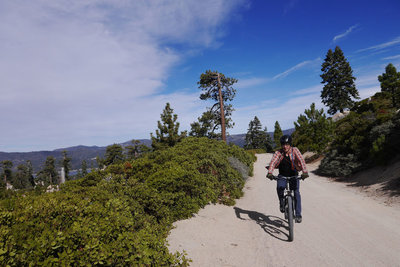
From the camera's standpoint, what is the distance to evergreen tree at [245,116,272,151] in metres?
70.9

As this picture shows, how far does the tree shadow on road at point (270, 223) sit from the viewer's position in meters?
5.01

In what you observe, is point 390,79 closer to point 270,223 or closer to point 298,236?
point 270,223

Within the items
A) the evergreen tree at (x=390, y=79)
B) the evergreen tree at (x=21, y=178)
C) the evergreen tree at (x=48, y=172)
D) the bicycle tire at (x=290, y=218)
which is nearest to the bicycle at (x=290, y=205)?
the bicycle tire at (x=290, y=218)

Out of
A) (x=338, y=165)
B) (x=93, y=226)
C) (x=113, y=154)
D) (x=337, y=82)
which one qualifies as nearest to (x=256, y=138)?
(x=337, y=82)

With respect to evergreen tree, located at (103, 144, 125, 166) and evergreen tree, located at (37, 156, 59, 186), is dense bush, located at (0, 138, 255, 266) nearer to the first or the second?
evergreen tree, located at (103, 144, 125, 166)

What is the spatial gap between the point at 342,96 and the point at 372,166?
36.7 meters

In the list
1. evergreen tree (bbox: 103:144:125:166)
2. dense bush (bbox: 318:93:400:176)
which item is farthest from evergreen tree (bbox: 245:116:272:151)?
dense bush (bbox: 318:93:400:176)

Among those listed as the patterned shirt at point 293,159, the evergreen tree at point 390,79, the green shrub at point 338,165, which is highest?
the evergreen tree at point 390,79

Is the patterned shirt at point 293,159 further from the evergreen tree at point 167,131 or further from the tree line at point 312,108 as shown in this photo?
the evergreen tree at point 167,131

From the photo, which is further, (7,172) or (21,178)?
(21,178)

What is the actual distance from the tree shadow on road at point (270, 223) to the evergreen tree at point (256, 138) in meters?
66.4

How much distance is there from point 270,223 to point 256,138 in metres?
68.0

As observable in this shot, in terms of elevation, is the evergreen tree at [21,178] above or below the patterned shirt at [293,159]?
below

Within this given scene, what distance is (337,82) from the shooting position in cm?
4059
